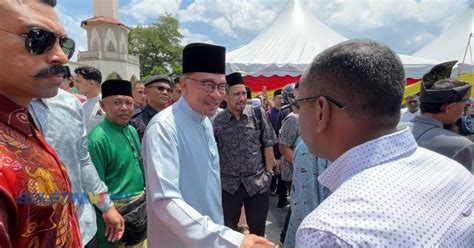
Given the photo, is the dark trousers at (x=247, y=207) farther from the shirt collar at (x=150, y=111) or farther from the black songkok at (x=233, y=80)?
the shirt collar at (x=150, y=111)

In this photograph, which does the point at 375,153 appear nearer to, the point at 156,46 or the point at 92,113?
the point at 92,113

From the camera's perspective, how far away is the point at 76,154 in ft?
7.19

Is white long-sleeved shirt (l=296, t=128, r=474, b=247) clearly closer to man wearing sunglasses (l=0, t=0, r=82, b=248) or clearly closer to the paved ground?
man wearing sunglasses (l=0, t=0, r=82, b=248)

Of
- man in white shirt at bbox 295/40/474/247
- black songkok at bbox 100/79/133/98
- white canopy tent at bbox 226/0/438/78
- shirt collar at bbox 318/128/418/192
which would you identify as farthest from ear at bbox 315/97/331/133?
white canopy tent at bbox 226/0/438/78

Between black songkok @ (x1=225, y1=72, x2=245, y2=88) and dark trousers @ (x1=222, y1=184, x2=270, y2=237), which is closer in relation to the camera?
dark trousers @ (x1=222, y1=184, x2=270, y2=237)

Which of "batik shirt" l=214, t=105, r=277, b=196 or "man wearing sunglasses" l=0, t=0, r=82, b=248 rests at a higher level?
"man wearing sunglasses" l=0, t=0, r=82, b=248

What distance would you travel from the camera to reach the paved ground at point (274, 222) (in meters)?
4.69

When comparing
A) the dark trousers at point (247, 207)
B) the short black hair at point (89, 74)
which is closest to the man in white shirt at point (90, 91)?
the short black hair at point (89, 74)

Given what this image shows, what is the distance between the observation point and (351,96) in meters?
0.98

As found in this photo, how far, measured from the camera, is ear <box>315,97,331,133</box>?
104 centimetres

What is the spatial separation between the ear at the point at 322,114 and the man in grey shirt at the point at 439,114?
5.78 feet

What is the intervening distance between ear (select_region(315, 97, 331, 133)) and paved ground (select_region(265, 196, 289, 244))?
3.69 meters

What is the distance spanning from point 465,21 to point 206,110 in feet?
52.2

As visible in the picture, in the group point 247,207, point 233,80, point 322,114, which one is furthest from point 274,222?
point 322,114
